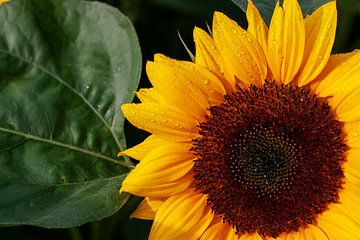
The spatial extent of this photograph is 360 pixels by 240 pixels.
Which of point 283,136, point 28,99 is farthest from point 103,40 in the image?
point 283,136

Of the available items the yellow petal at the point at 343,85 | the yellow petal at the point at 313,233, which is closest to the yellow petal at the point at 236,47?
the yellow petal at the point at 343,85

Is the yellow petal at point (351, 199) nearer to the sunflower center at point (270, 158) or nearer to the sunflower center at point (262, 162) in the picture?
the sunflower center at point (270, 158)

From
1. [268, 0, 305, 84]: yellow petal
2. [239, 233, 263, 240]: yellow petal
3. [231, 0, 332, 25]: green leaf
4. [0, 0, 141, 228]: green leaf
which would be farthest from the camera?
[0, 0, 141, 228]: green leaf

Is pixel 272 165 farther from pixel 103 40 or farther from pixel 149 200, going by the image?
pixel 103 40

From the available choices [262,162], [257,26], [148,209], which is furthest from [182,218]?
[257,26]

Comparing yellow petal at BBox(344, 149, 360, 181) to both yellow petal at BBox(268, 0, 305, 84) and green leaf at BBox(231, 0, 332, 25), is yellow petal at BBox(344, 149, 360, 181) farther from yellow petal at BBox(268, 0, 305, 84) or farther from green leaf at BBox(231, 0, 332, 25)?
green leaf at BBox(231, 0, 332, 25)

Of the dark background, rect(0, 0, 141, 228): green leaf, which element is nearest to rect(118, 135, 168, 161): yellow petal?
rect(0, 0, 141, 228): green leaf
